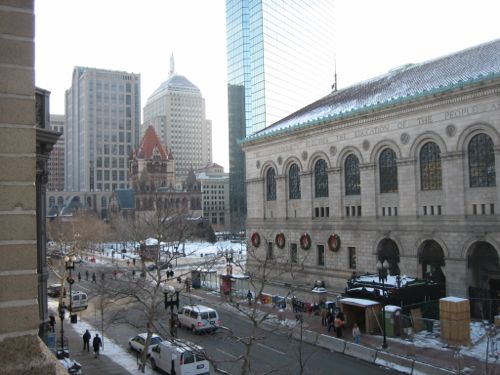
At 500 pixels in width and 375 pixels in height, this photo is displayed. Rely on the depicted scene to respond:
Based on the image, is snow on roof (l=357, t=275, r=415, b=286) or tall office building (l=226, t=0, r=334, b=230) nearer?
snow on roof (l=357, t=275, r=415, b=286)

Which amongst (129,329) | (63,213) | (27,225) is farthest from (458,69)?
(63,213)

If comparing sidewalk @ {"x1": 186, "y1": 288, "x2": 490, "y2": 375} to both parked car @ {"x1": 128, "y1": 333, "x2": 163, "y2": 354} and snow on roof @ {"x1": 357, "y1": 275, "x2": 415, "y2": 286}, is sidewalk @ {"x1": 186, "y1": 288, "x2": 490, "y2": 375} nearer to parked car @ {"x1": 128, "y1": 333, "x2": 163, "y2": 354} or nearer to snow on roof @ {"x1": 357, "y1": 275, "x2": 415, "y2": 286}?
snow on roof @ {"x1": 357, "y1": 275, "x2": 415, "y2": 286}

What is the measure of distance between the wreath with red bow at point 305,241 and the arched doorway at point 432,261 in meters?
11.7

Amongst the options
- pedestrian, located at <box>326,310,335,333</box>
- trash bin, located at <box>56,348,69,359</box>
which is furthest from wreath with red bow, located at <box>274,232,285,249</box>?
trash bin, located at <box>56,348,69,359</box>

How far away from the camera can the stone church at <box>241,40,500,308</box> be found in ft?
105

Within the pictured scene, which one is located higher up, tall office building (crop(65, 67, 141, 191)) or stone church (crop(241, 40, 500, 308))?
tall office building (crop(65, 67, 141, 191))

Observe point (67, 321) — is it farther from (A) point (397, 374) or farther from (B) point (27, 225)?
(B) point (27, 225)

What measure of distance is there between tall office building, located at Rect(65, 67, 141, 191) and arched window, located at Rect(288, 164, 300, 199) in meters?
153

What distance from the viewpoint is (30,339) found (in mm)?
3852

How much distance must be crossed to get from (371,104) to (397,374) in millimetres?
22695

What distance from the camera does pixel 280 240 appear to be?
4825 centimetres

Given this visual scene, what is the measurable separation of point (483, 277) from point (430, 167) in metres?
8.10

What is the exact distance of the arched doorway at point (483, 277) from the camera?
31.3 m

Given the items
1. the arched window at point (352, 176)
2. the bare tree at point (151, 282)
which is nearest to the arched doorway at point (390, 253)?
the arched window at point (352, 176)
